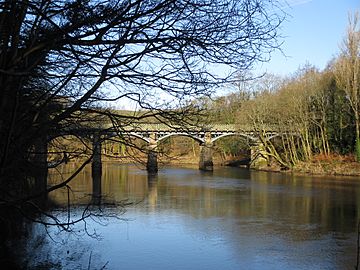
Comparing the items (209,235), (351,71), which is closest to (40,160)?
(209,235)

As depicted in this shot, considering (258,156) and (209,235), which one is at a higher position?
(258,156)

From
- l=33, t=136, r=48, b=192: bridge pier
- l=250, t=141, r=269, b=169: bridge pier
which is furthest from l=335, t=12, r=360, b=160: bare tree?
l=33, t=136, r=48, b=192: bridge pier

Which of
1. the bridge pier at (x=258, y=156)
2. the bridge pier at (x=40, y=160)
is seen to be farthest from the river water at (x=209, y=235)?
the bridge pier at (x=258, y=156)

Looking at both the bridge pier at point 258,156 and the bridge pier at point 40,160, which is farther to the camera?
the bridge pier at point 258,156

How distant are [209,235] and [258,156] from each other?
28.6m

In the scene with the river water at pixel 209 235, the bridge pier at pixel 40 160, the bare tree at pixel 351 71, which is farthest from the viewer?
the bare tree at pixel 351 71

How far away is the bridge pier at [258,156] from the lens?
3778 centimetres

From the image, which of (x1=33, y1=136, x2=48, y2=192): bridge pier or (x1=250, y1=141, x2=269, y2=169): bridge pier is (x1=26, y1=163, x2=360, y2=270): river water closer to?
(x1=33, y1=136, x2=48, y2=192): bridge pier

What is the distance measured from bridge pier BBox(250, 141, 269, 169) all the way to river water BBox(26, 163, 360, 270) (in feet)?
62.2

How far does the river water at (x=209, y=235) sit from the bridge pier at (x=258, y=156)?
1897cm

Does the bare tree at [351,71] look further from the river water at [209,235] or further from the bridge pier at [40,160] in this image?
the bridge pier at [40,160]

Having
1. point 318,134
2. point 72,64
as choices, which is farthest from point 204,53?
point 318,134

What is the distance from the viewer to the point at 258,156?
3925cm

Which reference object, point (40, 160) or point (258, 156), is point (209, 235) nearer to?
point (40, 160)
